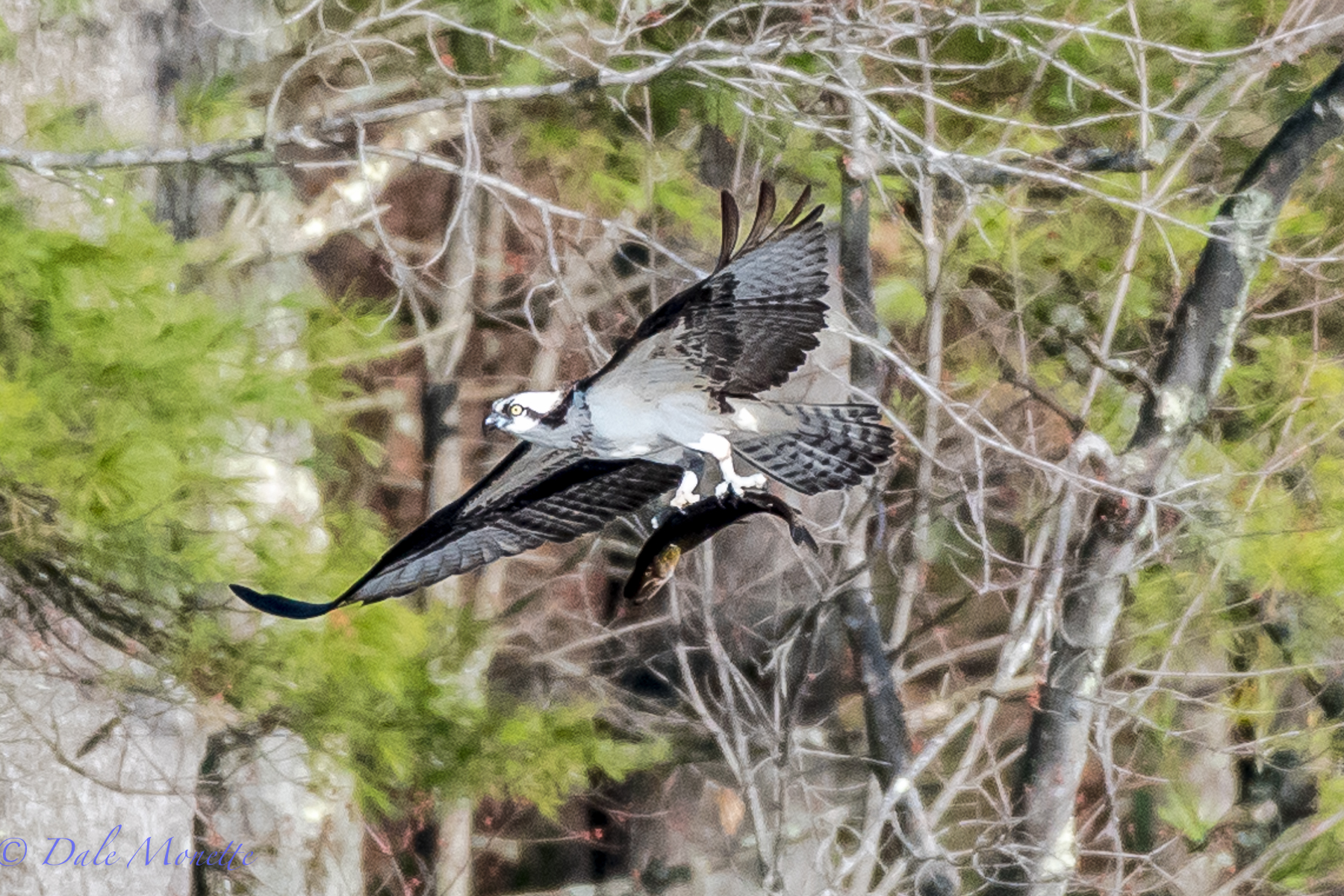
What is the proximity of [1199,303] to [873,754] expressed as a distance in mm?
2298

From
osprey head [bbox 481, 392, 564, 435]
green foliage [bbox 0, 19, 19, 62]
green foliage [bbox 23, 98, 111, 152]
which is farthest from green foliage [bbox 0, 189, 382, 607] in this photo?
osprey head [bbox 481, 392, 564, 435]

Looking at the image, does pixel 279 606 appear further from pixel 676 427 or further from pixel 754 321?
pixel 754 321

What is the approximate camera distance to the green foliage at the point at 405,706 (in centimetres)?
508

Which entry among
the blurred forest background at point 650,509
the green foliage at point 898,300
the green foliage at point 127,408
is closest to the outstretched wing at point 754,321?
the blurred forest background at point 650,509

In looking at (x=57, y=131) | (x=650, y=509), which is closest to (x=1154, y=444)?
(x=650, y=509)

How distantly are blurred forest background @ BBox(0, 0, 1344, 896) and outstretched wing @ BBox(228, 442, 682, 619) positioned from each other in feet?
3.31

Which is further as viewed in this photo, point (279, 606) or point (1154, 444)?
point (1154, 444)

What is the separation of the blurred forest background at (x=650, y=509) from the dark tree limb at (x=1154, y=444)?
0.07 feet

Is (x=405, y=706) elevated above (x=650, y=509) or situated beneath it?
situated beneath

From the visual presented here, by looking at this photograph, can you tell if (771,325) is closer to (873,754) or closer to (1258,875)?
(873,754)

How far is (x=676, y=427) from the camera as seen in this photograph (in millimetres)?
2428

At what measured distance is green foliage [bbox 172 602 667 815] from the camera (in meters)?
5.08

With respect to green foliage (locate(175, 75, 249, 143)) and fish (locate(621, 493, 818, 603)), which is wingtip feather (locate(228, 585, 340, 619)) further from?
green foliage (locate(175, 75, 249, 143))

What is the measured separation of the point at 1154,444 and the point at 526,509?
3607 mm
